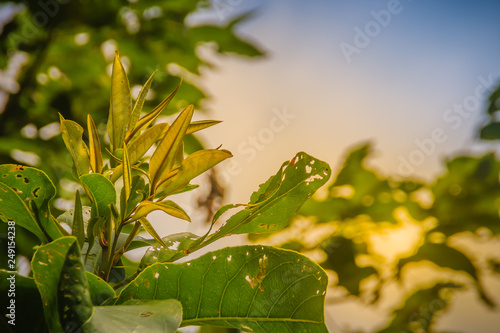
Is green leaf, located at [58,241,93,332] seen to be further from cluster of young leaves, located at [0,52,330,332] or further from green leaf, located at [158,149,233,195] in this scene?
green leaf, located at [158,149,233,195]

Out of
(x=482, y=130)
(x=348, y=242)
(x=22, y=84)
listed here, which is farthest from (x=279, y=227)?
(x=482, y=130)

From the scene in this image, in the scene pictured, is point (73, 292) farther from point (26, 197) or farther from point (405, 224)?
point (405, 224)

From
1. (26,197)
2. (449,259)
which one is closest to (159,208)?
(26,197)

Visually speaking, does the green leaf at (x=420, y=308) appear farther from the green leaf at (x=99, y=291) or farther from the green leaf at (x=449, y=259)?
the green leaf at (x=99, y=291)

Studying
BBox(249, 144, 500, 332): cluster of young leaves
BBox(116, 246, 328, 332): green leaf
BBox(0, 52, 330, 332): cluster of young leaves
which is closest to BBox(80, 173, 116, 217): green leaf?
BBox(0, 52, 330, 332): cluster of young leaves

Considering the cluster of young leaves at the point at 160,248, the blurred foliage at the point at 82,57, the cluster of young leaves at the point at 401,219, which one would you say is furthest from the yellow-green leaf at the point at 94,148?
the cluster of young leaves at the point at 401,219

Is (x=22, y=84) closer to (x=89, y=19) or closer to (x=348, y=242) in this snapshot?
(x=89, y=19)

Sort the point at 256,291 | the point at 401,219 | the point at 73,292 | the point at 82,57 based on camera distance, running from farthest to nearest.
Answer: the point at 401,219
the point at 82,57
the point at 256,291
the point at 73,292

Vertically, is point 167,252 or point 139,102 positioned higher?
point 139,102
